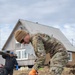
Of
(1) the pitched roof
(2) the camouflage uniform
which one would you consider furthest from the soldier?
(1) the pitched roof

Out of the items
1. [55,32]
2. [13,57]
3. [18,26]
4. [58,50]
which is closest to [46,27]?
[55,32]

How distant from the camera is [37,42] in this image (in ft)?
18.2

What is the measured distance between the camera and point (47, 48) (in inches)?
229

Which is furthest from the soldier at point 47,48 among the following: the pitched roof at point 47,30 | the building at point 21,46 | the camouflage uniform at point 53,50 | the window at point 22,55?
the window at point 22,55

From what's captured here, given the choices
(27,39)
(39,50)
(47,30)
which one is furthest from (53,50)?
(47,30)

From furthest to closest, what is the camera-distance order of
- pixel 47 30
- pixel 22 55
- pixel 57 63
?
1. pixel 47 30
2. pixel 22 55
3. pixel 57 63

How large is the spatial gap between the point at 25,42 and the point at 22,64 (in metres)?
45.3

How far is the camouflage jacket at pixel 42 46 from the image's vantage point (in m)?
5.46

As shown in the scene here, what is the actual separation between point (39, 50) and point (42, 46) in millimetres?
97

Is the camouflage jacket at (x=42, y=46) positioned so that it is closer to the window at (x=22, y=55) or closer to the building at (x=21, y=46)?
the building at (x=21, y=46)

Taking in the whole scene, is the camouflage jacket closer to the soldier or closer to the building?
the soldier

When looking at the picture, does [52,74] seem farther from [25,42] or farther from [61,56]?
[25,42]

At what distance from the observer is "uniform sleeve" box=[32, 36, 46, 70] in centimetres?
545

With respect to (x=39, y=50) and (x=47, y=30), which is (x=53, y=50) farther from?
(x=47, y=30)
